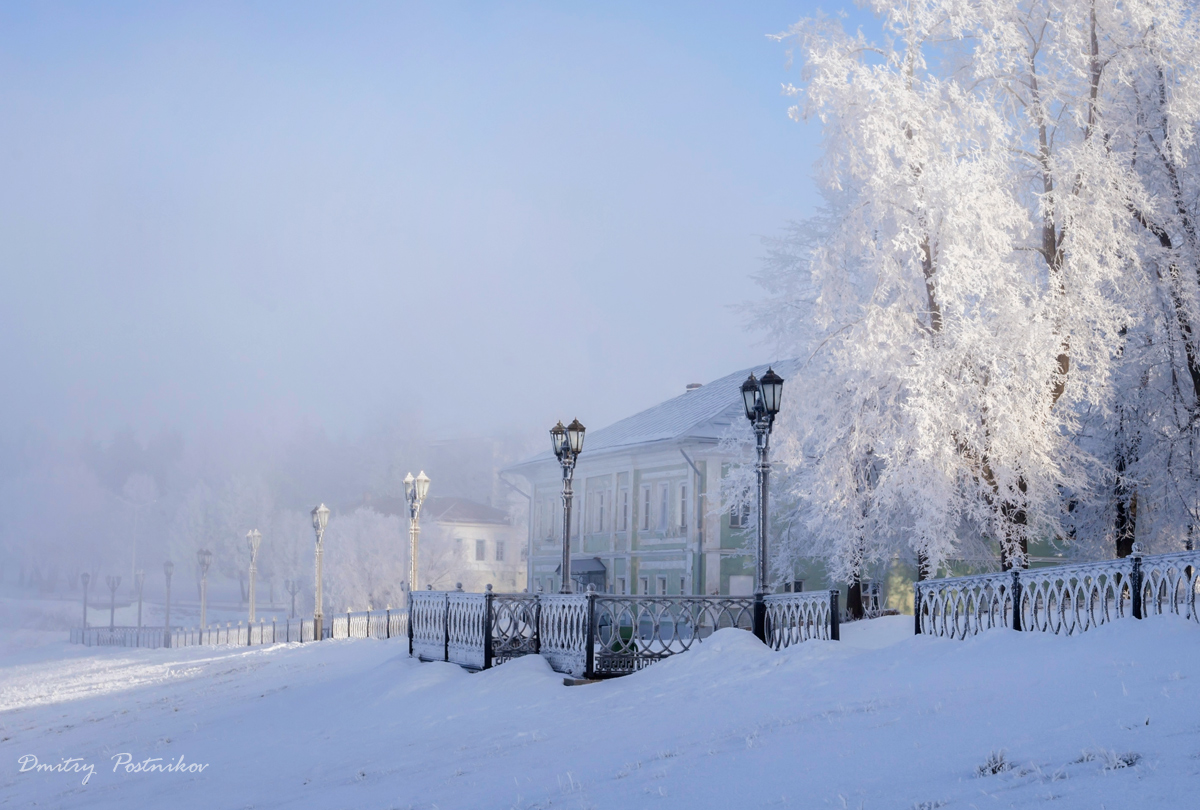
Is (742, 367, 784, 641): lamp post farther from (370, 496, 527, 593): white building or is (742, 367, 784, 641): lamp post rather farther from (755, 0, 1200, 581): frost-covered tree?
(370, 496, 527, 593): white building

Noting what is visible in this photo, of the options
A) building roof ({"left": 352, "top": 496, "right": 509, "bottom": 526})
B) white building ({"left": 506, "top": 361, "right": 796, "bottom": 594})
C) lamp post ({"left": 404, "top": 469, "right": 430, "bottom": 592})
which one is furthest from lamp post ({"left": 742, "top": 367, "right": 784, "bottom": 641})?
building roof ({"left": 352, "top": 496, "right": 509, "bottom": 526})

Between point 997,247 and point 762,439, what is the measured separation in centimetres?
680

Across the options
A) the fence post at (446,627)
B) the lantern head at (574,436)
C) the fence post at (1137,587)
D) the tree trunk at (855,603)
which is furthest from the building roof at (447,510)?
the fence post at (1137,587)

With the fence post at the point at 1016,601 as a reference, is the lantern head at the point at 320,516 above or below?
above

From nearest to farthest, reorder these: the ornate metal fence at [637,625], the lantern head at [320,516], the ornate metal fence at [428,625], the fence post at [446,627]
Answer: the ornate metal fence at [637,625]
the fence post at [446,627]
the ornate metal fence at [428,625]
the lantern head at [320,516]

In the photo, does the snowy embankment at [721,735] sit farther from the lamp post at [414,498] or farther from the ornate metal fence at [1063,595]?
the lamp post at [414,498]

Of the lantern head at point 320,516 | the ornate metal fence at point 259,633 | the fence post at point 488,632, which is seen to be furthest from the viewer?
the lantern head at point 320,516

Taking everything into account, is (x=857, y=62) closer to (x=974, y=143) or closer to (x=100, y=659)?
(x=974, y=143)

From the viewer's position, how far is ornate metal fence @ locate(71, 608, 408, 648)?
32472 mm

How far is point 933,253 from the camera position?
20562mm

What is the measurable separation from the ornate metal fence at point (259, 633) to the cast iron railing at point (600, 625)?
492 inches

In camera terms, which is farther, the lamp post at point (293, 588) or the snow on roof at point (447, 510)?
the lamp post at point (293, 588)

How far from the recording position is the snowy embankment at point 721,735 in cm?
696

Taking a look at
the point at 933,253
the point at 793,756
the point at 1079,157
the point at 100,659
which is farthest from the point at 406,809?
the point at 100,659
